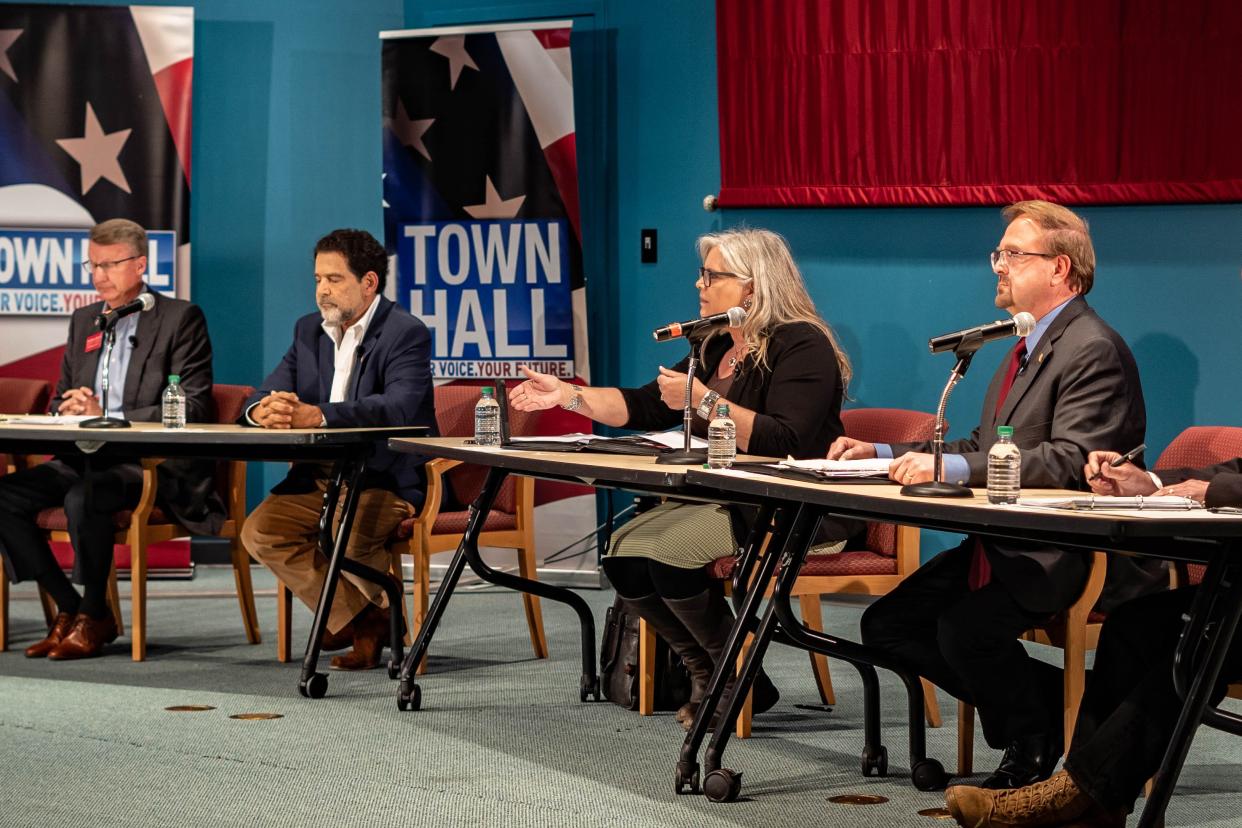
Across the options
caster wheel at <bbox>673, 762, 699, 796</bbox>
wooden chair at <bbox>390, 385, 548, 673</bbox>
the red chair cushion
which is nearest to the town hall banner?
wooden chair at <bbox>390, 385, 548, 673</bbox>

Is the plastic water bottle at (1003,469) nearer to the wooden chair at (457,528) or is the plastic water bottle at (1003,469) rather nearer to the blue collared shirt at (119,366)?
the wooden chair at (457,528)

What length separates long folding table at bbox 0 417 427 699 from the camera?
4.02 meters

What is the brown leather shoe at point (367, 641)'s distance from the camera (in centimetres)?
446

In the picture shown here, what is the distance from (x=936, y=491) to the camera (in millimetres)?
2568

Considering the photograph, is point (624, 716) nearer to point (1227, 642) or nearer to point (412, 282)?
point (1227, 642)

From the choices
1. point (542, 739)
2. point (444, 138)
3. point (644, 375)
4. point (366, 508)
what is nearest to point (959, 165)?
point (644, 375)

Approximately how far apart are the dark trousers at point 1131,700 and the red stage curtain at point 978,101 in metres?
2.94

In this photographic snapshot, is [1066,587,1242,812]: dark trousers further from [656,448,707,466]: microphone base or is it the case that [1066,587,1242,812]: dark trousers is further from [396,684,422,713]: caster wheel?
[396,684,422,713]: caster wheel

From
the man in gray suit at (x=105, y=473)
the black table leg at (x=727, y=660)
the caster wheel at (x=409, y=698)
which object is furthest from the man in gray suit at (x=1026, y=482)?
the man in gray suit at (x=105, y=473)

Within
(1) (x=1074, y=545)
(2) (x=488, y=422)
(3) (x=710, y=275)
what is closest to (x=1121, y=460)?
(1) (x=1074, y=545)

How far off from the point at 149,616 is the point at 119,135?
2.12m

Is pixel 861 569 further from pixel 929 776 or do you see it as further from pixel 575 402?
pixel 575 402

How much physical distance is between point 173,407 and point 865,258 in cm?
265

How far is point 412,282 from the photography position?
6.20m
